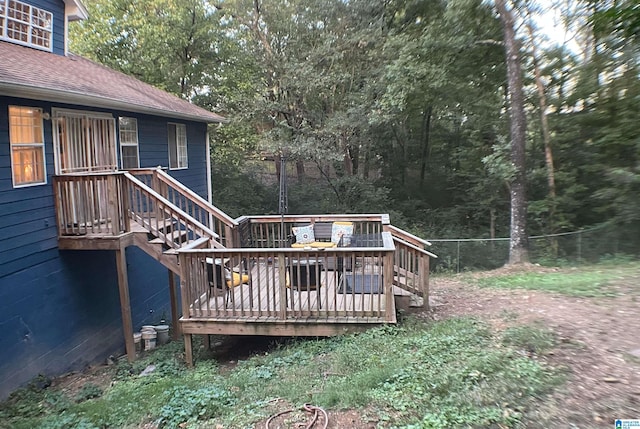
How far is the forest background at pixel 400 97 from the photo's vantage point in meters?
11.9

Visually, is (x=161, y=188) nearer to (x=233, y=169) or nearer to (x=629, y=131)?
(x=233, y=169)

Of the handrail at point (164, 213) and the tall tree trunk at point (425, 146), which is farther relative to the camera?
the tall tree trunk at point (425, 146)

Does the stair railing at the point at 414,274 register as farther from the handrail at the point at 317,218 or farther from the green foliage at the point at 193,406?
the green foliage at the point at 193,406

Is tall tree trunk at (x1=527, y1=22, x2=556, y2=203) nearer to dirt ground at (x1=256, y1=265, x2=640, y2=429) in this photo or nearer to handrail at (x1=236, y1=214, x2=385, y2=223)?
dirt ground at (x1=256, y1=265, x2=640, y2=429)

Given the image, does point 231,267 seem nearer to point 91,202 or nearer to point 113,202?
point 113,202

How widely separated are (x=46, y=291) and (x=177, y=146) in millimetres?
5372

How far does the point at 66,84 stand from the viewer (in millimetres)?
6812

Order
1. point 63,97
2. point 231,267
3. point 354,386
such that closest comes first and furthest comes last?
point 354,386 → point 231,267 → point 63,97

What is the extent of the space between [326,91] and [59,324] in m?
11.3

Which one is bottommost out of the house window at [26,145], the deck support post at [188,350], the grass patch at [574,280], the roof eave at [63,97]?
the deck support post at [188,350]

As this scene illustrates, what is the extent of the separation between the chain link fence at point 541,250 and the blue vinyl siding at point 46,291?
753cm

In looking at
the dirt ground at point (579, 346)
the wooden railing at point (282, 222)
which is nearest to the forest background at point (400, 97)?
the wooden railing at point (282, 222)

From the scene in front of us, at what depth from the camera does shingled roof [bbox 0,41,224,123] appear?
5953 millimetres

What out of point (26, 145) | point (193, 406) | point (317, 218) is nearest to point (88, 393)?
point (193, 406)
